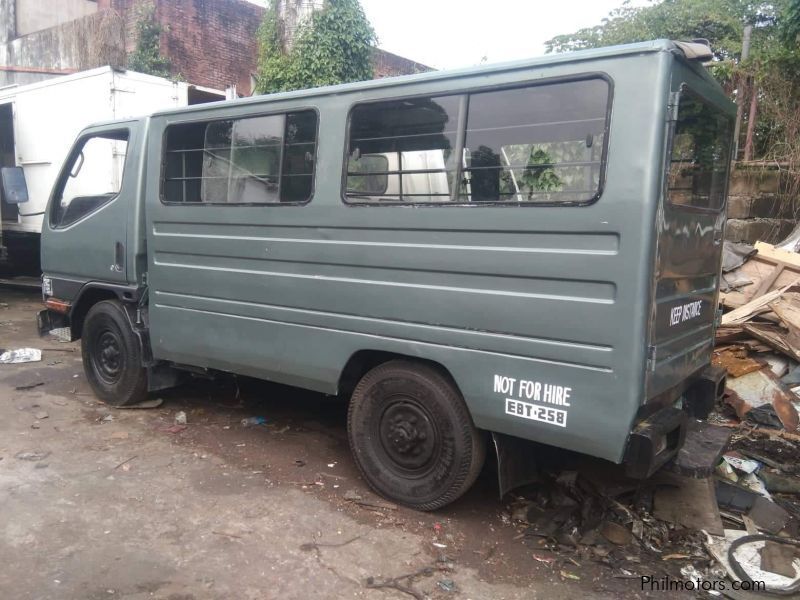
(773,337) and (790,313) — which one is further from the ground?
(790,313)

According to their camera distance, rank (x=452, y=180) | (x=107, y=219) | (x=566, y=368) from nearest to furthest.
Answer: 1. (x=566, y=368)
2. (x=452, y=180)
3. (x=107, y=219)

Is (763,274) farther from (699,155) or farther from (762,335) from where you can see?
(699,155)

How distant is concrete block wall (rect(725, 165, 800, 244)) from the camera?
7637 mm

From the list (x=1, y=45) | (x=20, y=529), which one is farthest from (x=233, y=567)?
(x=1, y=45)

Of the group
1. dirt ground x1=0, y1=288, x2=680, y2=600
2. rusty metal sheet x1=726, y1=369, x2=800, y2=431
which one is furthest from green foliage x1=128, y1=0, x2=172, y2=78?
rusty metal sheet x1=726, y1=369, x2=800, y2=431

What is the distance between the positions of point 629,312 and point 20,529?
11.3 ft

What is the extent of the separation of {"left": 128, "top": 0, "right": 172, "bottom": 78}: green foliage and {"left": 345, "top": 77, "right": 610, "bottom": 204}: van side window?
40.7 feet

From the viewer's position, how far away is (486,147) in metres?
3.27

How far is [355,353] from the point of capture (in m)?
3.80

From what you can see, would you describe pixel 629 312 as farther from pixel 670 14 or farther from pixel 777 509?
pixel 670 14

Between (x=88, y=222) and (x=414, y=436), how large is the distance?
137 inches

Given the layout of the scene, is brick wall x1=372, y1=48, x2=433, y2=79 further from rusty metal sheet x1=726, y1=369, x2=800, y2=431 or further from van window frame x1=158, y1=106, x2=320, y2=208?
rusty metal sheet x1=726, y1=369, x2=800, y2=431

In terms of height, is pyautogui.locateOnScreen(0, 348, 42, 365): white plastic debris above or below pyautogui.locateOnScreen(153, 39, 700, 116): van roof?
below

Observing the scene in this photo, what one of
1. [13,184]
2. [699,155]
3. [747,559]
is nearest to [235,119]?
[699,155]
